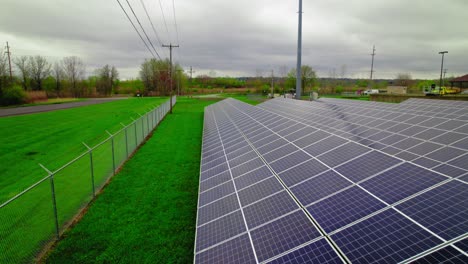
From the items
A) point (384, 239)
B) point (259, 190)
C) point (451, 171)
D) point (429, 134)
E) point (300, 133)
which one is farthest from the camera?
point (429, 134)

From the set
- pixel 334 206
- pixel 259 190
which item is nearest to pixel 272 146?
pixel 259 190

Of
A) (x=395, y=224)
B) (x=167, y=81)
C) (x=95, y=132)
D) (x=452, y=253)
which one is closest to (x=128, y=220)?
(x=395, y=224)

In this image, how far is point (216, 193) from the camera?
348 inches

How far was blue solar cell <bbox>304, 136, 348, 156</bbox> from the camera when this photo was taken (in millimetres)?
9037

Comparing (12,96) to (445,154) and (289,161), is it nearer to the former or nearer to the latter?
(289,161)

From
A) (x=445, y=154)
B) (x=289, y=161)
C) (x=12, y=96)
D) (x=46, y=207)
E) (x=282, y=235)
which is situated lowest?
(x=46, y=207)

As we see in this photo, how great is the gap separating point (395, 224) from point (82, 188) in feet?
42.4

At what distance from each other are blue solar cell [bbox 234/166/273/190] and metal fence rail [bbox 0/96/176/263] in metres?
5.79

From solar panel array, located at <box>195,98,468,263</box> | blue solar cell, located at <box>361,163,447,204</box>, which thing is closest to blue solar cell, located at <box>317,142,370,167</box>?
solar panel array, located at <box>195,98,468,263</box>

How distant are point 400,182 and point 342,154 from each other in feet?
7.91

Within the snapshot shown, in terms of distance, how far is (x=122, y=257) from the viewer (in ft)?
25.6

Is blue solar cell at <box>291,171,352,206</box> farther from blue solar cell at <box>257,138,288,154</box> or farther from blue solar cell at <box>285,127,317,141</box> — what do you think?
blue solar cell at <box>285,127,317,141</box>

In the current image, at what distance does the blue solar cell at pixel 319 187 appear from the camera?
→ 247 inches

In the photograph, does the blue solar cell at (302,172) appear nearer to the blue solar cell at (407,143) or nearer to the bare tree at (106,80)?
the blue solar cell at (407,143)
